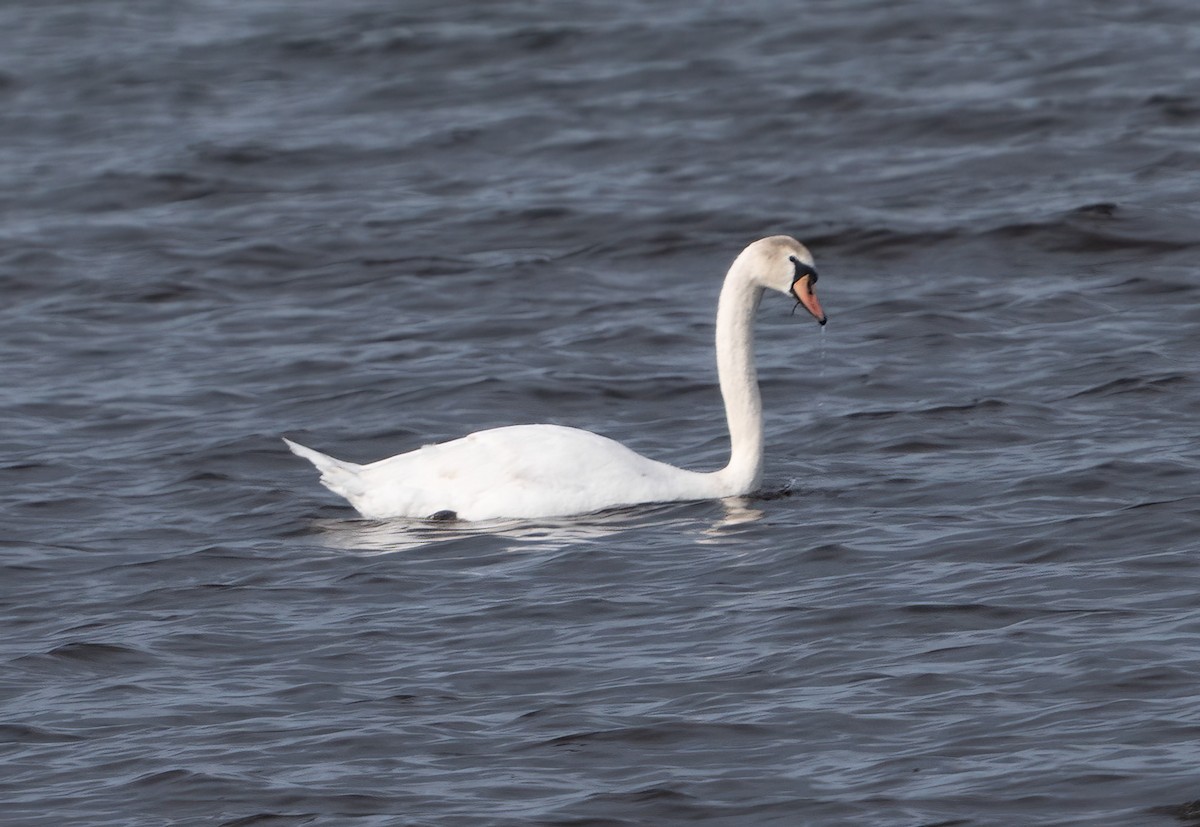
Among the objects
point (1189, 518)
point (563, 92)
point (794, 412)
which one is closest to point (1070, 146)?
point (563, 92)

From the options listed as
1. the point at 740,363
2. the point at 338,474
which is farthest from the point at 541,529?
the point at 740,363

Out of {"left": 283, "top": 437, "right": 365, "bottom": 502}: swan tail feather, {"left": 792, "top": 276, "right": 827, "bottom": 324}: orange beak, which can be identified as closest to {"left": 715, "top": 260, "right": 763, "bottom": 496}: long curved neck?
{"left": 792, "top": 276, "right": 827, "bottom": 324}: orange beak

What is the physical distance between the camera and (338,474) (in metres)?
9.47

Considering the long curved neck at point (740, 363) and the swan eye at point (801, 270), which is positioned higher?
the swan eye at point (801, 270)

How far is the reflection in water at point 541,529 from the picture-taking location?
9047 mm

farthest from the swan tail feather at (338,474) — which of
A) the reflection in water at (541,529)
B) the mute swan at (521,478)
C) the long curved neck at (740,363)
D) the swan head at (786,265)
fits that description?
the swan head at (786,265)

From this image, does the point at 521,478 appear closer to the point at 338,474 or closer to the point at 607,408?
the point at 338,474

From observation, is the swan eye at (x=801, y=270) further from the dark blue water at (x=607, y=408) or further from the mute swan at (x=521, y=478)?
the dark blue water at (x=607, y=408)

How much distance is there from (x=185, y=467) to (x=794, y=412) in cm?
297

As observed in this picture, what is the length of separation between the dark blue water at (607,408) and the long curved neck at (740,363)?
338 millimetres

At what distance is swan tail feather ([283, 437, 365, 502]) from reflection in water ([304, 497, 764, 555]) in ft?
0.52

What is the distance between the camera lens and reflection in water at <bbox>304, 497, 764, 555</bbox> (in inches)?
356

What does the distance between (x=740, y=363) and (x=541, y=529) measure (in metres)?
1.43

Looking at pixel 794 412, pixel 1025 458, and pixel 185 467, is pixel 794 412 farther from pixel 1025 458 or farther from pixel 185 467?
pixel 185 467
